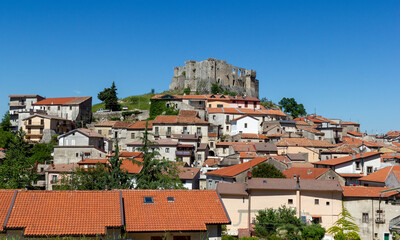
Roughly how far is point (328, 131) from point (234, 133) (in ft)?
53.0

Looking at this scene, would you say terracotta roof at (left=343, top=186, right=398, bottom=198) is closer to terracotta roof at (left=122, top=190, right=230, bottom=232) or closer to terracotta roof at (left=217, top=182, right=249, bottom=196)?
terracotta roof at (left=217, top=182, right=249, bottom=196)

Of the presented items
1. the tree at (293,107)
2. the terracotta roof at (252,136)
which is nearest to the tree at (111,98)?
the terracotta roof at (252,136)

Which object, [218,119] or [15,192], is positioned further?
[218,119]

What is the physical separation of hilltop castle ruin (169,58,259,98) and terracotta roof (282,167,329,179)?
173ft

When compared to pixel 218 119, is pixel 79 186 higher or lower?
lower

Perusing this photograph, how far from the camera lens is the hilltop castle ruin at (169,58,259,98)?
9688cm

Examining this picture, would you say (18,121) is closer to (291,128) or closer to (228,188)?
(291,128)

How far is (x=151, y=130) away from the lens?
6769cm

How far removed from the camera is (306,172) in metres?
40.5

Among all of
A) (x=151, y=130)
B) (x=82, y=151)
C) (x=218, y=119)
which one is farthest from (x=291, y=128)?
(x=82, y=151)

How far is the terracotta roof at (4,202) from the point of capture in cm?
1853

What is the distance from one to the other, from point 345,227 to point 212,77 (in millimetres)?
68410

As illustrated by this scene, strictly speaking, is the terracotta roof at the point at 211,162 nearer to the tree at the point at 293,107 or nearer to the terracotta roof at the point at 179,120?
the terracotta roof at the point at 179,120

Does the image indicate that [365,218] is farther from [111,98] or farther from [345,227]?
[111,98]
